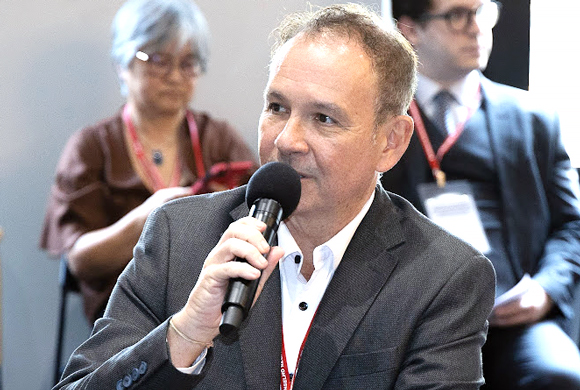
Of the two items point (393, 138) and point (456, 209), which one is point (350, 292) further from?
point (456, 209)

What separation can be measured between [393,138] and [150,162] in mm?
1898

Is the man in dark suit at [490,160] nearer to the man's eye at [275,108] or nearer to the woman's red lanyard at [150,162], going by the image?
the woman's red lanyard at [150,162]

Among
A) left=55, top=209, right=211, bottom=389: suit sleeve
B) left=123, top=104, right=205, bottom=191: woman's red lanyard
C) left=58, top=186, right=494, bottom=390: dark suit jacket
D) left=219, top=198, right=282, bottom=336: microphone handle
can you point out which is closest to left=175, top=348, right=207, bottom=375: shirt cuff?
left=55, top=209, right=211, bottom=389: suit sleeve

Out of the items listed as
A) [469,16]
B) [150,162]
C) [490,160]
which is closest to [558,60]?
[469,16]

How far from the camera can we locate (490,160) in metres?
3.79

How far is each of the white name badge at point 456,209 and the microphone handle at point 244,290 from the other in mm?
2309

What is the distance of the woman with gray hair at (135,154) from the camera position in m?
3.60

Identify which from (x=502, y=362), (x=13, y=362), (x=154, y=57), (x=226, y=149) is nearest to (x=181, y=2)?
(x=154, y=57)

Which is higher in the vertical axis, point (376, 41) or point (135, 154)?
point (376, 41)

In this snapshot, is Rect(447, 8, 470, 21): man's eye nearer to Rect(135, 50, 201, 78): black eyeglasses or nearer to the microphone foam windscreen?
Rect(135, 50, 201, 78): black eyeglasses

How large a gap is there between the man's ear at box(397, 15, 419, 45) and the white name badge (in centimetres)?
75

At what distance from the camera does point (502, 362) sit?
3.44 meters

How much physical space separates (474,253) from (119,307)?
925 millimetres

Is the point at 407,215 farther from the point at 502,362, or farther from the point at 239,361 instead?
the point at 502,362
